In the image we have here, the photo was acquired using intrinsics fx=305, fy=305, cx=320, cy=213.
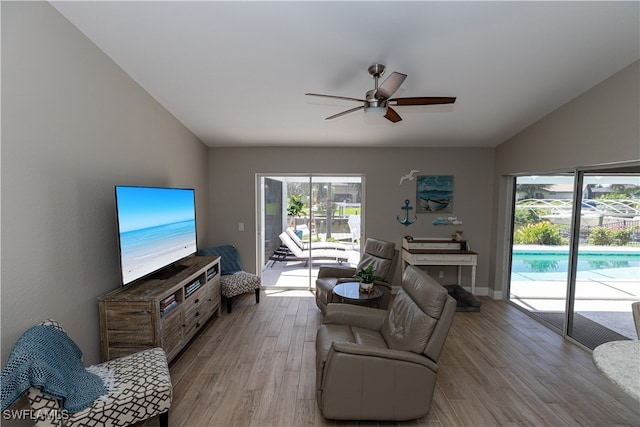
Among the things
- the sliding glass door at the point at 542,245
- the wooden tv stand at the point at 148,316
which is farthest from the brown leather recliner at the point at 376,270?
the sliding glass door at the point at 542,245

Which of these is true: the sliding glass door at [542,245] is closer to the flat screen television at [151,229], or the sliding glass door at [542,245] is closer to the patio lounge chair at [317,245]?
the patio lounge chair at [317,245]

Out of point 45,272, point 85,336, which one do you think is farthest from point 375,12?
point 85,336

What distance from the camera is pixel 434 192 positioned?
16.6 ft

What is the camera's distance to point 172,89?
3227mm

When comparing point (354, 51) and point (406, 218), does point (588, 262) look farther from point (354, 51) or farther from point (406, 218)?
point (354, 51)

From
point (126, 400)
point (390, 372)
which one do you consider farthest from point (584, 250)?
point (126, 400)

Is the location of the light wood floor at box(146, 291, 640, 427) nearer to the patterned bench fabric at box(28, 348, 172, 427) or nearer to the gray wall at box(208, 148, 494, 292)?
the patterned bench fabric at box(28, 348, 172, 427)

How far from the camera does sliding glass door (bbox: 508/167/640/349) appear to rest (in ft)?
9.71

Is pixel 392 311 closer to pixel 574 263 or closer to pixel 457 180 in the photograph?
pixel 574 263

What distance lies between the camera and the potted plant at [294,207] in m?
5.28

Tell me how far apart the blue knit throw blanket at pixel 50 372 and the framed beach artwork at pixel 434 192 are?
4.59 metres

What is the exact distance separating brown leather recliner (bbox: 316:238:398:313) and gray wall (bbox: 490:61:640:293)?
1964 millimetres

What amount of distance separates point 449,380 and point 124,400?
2530 mm

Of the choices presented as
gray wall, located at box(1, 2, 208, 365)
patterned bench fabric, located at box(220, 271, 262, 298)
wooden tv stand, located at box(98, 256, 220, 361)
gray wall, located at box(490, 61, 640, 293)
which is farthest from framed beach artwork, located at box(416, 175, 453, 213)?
gray wall, located at box(1, 2, 208, 365)
